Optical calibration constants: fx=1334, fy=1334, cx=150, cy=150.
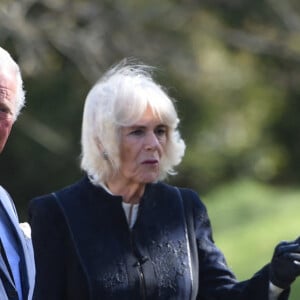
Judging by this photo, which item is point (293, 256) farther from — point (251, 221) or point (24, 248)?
point (251, 221)

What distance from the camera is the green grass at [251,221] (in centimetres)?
1178

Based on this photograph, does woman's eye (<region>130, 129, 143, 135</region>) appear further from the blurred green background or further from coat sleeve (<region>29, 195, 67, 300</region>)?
the blurred green background

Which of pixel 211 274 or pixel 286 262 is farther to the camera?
pixel 211 274

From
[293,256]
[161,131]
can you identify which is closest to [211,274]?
[293,256]

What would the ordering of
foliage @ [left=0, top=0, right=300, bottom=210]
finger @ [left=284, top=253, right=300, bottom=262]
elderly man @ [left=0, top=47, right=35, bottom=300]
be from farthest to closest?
foliage @ [left=0, top=0, right=300, bottom=210] < finger @ [left=284, top=253, right=300, bottom=262] < elderly man @ [left=0, top=47, right=35, bottom=300]

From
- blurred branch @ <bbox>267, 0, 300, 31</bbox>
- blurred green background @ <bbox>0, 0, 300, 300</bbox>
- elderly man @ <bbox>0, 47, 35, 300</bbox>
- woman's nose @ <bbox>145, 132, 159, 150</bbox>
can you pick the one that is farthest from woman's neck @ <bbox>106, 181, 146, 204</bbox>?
blurred branch @ <bbox>267, 0, 300, 31</bbox>

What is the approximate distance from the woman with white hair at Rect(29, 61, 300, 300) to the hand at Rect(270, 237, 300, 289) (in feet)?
0.09

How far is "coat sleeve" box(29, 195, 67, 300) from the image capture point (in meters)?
4.42

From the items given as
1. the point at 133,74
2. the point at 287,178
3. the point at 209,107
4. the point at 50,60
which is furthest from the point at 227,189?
the point at 133,74

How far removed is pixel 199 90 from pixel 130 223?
1307 cm

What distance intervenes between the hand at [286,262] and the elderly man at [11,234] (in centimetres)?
79

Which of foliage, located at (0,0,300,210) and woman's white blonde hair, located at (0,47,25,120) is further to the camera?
foliage, located at (0,0,300,210)

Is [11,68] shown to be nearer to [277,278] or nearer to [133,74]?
[133,74]

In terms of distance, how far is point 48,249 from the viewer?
4438 millimetres
